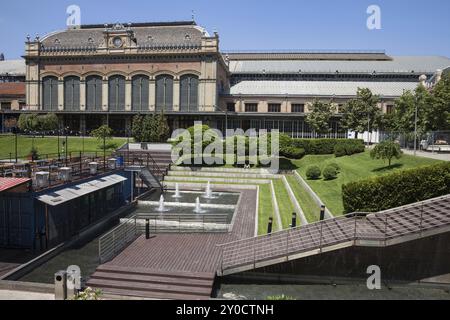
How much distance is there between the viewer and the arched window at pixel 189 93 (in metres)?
65.4

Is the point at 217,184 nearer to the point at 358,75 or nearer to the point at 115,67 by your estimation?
the point at 115,67

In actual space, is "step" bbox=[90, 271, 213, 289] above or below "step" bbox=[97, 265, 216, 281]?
below

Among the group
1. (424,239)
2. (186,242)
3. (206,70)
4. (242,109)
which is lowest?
(186,242)

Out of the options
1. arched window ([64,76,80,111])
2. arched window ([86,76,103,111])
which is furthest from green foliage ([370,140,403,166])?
arched window ([64,76,80,111])

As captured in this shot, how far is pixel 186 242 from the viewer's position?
62.8ft

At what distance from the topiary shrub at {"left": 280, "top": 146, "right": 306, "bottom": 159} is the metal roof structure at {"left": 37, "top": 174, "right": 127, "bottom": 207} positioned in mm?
23502

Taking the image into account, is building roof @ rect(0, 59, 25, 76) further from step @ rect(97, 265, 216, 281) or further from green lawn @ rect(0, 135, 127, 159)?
step @ rect(97, 265, 216, 281)

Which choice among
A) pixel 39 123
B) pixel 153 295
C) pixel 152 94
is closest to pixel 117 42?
pixel 152 94

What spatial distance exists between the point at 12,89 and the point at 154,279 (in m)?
77.5

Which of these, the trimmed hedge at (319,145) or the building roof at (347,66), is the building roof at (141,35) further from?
the trimmed hedge at (319,145)

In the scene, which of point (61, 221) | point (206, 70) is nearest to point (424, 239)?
point (61, 221)

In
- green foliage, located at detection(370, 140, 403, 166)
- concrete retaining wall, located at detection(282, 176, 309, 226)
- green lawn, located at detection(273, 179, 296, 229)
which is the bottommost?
green lawn, located at detection(273, 179, 296, 229)

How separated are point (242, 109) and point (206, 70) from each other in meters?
10.6

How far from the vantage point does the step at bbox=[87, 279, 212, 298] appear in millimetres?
13898
